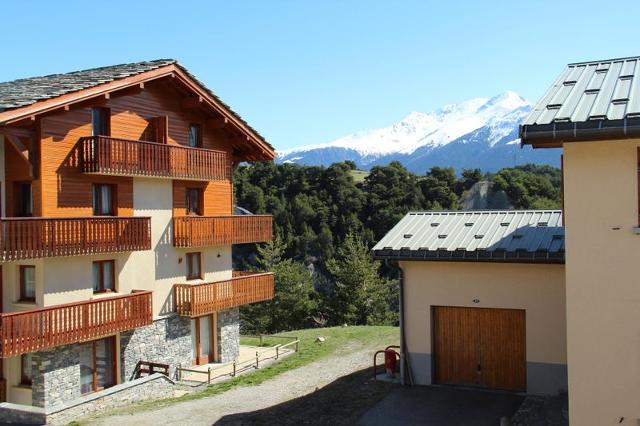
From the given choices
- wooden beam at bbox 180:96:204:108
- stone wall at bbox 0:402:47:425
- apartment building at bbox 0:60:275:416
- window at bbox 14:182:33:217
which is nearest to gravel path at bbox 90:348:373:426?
stone wall at bbox 0:402:47:425

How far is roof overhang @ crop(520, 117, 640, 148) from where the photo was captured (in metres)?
9.44

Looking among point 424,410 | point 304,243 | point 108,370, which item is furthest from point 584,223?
point 304,243

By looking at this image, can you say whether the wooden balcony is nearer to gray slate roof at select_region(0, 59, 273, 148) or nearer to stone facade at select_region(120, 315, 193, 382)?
stone facade at select_region(120, 315, 193, 382)

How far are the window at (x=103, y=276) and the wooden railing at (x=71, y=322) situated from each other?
885 millimetres

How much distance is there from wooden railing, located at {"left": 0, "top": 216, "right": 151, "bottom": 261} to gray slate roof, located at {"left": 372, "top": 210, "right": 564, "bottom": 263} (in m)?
7.90

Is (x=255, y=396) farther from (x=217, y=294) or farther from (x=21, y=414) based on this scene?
(x=21, y=414)

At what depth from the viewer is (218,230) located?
79.6 ft

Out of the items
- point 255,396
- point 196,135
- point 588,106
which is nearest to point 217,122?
point 196,135

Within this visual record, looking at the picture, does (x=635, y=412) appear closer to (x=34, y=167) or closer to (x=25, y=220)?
(x=25, y=220)

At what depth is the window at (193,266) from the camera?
24.3 metres

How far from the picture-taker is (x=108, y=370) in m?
20.7

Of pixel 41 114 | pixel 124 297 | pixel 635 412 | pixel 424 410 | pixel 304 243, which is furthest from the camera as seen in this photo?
pixel 304 243

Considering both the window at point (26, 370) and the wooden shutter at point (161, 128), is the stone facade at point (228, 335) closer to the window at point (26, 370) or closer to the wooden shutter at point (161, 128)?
the wooden shutter at point (161, 128)

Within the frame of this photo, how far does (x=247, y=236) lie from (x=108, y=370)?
7533mm
